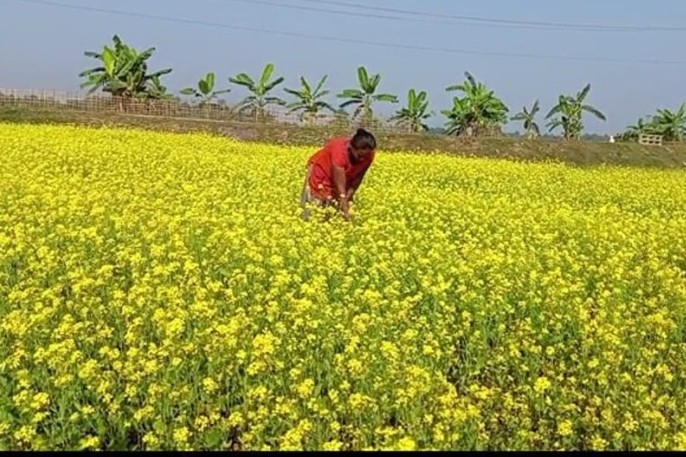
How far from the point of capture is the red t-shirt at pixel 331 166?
27.0ft

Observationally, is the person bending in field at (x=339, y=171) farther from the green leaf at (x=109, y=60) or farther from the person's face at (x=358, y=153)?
the green leaf at (x=109, y=60)

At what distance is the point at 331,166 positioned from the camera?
8398mm

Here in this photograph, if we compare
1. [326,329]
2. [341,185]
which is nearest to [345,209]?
[341,185]

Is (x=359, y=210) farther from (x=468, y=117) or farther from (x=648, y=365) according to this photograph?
(x=468, y=117)

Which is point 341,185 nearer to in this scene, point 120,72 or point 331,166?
point 331,166

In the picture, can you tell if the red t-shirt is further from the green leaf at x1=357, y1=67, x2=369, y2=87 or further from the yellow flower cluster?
the green leaf at x1=357, y1=67, x2=369, y2=87

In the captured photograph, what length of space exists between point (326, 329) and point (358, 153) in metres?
3.42

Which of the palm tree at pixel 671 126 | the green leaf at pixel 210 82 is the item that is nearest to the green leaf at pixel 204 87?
the green leaf at pixel 210 82

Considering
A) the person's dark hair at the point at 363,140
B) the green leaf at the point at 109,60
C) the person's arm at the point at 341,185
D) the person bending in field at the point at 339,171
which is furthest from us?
the green leaf at the point at 109,60

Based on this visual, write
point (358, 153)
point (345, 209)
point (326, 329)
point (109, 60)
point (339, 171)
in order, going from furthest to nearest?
point (109, 60) → point (345, 209) → point (339, 171) → point (358, 153) → point (326, 329)

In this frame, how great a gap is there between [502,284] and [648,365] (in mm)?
1642

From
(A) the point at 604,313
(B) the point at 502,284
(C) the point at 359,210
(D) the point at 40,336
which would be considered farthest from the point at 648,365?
(C) the point at 359,210

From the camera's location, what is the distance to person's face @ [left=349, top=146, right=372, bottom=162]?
7852 mm

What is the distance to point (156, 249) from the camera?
612 centimetres
